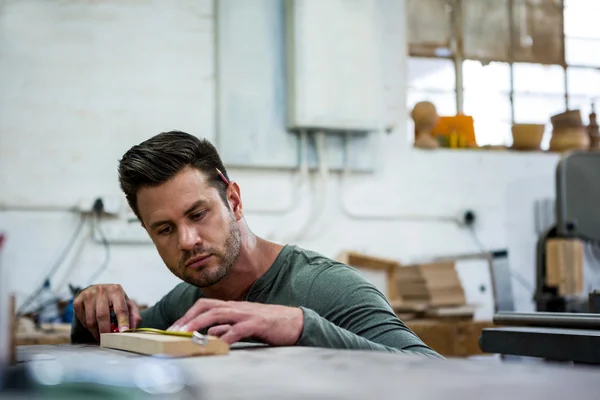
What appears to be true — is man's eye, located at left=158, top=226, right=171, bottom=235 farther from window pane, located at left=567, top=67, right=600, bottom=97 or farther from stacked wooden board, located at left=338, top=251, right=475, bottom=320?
window pane, located at left=567, top=67, right=600, bottom=97

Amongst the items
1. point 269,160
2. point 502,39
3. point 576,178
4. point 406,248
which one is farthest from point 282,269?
point 502,39

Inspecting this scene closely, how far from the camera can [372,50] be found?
13.9ft

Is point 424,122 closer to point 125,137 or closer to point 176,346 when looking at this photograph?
point 125,137

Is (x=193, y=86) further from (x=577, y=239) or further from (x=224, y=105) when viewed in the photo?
(x=577, y=239)

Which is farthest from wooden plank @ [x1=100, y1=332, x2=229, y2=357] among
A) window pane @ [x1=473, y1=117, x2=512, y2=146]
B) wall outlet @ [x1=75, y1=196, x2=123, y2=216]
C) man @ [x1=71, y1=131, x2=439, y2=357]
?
window pane @ [x1=473, y1=117, x2=512, y2=146]

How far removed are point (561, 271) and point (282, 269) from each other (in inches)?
82.3

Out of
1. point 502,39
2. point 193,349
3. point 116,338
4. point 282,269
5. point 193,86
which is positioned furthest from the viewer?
point 502,39

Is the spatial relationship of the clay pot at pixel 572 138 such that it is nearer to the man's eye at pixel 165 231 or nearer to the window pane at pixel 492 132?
the window pane at pixel 492 132

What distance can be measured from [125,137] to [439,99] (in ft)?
6.39

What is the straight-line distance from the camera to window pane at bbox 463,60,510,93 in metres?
4.73

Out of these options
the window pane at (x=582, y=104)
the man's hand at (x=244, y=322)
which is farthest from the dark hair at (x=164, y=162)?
the window pane at (x=582, y=104)

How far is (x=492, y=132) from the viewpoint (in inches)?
188

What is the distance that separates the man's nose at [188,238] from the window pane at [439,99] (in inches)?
122

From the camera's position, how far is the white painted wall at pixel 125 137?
3682mm
